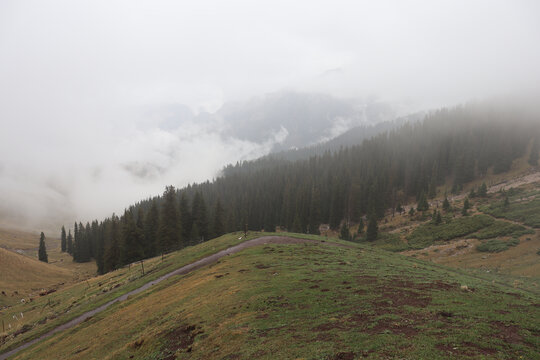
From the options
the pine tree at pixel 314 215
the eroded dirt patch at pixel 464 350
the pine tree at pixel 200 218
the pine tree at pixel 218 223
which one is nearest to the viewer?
the eroded dirt patch at pixel 464 350

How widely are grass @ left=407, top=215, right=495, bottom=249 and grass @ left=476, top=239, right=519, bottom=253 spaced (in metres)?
9.45

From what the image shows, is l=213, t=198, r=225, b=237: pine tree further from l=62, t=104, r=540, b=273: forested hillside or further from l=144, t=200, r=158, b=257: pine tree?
l=144, t=200, r=158, b=257: pine tree

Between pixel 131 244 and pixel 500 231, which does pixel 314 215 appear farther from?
pixel 131 244

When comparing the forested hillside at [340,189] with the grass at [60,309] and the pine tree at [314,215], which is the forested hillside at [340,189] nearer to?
the pine tree at [314,215]

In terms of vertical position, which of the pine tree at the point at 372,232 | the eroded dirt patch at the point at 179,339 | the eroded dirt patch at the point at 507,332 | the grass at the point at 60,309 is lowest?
the pine tree at the point at 372,232

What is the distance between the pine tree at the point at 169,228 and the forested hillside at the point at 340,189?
0.32 meters

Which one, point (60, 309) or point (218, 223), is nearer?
point (60, 309)

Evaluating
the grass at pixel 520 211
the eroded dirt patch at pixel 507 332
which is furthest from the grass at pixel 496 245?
the eroded dirt patch at pixel 507 332

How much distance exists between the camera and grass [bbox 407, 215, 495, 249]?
67250 millimetres

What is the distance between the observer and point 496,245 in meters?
54.8

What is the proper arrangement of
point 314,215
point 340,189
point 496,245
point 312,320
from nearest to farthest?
point 312,320 → point 496,245 → point 314,215 → point 340,189

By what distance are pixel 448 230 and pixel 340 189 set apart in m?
56.3

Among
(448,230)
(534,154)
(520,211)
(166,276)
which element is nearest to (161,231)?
(166,276)

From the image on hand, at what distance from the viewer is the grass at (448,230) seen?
67.2 m
